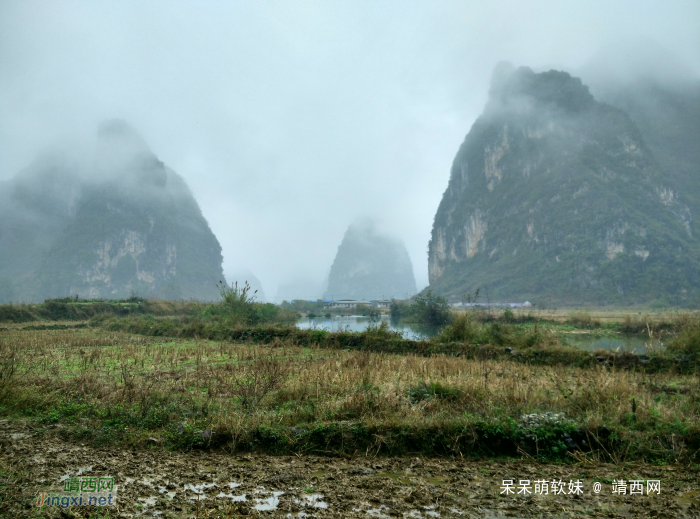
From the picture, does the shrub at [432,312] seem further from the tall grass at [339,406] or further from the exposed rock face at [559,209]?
the exposed rock face at [559,209]

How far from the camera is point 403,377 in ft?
26.5

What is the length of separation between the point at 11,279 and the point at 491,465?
13019 cm

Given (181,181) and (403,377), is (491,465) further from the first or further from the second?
(181,181)

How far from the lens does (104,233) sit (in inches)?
4567

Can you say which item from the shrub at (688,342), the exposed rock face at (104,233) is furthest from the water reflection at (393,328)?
the exposed rock face at (104,233)

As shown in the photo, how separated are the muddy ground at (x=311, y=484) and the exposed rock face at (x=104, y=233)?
352 ft

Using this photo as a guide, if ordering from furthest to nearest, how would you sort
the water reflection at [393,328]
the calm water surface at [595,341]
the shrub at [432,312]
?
the shrub at [432,312], the water reflection at [393,328], the calm water surface at [595,341]

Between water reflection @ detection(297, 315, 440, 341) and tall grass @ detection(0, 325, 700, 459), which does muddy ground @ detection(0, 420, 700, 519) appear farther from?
water reflection @ detection(297, 315, 440, 341)

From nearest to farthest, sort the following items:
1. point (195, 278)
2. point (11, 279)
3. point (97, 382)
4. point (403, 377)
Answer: point (97, 382)
point (403, 377)
point (11, 279)
point (195, 278)

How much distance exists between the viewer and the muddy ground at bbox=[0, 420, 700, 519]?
3.49m

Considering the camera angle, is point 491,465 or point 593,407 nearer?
point 491,465

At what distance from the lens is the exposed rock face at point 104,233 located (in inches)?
4242

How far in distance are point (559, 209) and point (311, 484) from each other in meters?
108

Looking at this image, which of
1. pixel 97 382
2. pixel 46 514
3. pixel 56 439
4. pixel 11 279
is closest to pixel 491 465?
pixel 46 514
